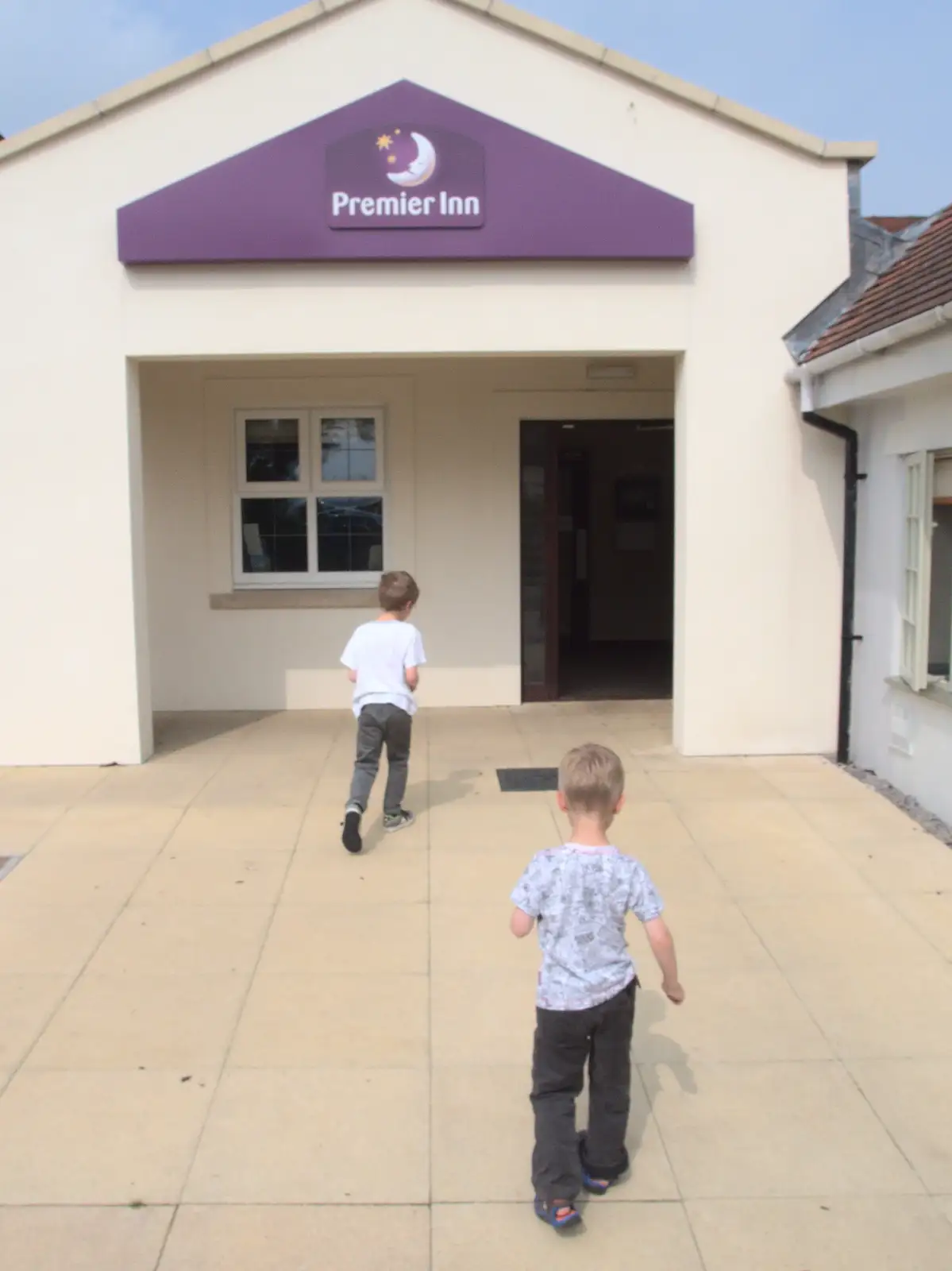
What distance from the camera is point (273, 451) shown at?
1066 centimetres

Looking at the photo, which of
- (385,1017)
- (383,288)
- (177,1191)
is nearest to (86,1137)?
(177,1191)

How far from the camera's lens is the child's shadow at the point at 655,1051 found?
4.12m

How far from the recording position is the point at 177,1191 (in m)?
3.51

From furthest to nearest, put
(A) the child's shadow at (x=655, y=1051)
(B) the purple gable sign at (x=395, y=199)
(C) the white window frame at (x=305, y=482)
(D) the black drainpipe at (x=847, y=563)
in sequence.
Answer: (C) the white window frame at (x=305, y=482) → (D) the black drainpipe at (x=847, y=563) → (B) the purple gable sign at (x=395, y=199) → (A) the child's shadow at (x=655, y=1051)

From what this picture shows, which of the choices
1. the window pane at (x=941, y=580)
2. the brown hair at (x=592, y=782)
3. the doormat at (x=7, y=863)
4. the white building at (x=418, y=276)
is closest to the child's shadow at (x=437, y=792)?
the white building at (x=418, y=276)

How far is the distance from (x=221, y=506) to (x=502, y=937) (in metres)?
6.15

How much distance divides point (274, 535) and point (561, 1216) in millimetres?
8101

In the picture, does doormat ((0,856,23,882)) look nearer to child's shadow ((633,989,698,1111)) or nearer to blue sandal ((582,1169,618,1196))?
child's shadow ((633,989,698,1111))

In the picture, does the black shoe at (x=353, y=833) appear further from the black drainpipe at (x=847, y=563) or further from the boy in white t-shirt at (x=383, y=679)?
the black drainpipe at (x=847, y=563)

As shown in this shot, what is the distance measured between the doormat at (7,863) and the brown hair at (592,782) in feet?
13.4

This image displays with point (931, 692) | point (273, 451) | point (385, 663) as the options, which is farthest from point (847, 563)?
point (273, 451)

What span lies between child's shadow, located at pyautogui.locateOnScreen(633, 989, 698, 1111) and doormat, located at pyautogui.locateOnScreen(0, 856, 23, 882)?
349cm

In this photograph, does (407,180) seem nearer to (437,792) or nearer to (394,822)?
(437,792)

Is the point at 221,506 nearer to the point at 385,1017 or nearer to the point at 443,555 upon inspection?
the point at 443,555
